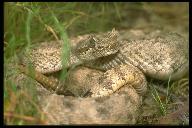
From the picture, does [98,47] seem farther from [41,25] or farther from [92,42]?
[41,25]

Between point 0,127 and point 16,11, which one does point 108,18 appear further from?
point 0,127

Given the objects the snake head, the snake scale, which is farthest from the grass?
the snake head

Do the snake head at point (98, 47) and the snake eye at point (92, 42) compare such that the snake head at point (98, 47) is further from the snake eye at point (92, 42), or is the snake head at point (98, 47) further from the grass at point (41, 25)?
the grass at point (41, 25)

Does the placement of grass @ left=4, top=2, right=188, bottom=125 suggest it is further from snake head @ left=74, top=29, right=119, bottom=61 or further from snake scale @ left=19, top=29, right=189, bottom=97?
snake head @ left=74, top=29, right=119, bottom=61

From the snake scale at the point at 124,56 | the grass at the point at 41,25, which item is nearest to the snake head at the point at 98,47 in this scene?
the snake scale at the point at 124,56

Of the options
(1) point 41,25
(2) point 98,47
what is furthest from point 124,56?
(1) point 41,25

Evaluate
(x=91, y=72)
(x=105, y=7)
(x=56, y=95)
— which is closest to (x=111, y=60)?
(x=91, y=72)
